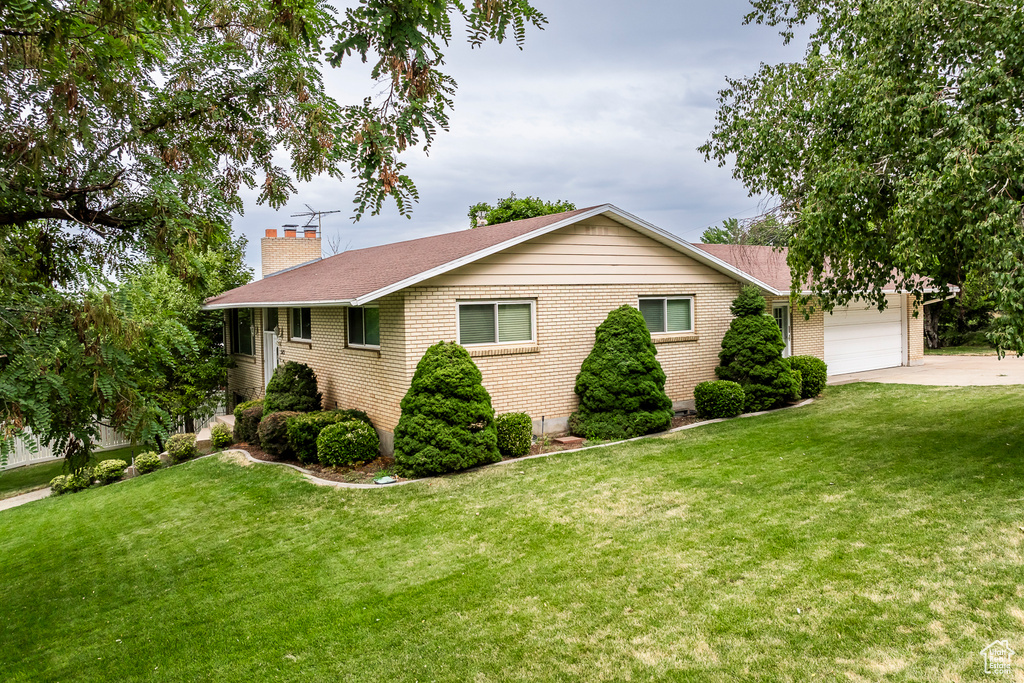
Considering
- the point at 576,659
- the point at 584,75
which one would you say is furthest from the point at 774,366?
the point at 576,659

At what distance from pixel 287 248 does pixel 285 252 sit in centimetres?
16

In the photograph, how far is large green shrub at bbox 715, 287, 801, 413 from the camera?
15016mm

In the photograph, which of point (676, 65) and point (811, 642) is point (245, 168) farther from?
point (676, 65)

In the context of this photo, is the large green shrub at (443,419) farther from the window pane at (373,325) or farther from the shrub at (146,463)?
the shrub at (146,463)

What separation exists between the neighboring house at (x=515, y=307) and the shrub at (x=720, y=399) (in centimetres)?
87

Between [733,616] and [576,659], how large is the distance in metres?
1.39

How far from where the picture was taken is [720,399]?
1440 centimetres

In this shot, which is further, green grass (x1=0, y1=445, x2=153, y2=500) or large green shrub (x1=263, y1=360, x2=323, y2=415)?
green grass (x1=0, y1=445, x2=153, y2=500)

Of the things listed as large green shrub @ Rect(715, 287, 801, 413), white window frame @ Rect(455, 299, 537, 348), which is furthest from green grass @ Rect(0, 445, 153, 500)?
large green shrub @ Rect(715, 287, 801, 413)

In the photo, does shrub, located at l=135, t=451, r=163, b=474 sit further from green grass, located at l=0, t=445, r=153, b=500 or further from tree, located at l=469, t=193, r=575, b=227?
tree, located at l=469, t=193, r=575, b=227

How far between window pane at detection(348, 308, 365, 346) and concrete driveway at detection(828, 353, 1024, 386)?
13421 millimetres

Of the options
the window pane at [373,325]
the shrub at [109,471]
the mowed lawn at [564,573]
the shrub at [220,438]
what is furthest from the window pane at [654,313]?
the shrub at [109,471]

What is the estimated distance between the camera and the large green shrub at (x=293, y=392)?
14.2 metres

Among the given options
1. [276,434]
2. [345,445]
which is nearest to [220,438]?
[276,434]
